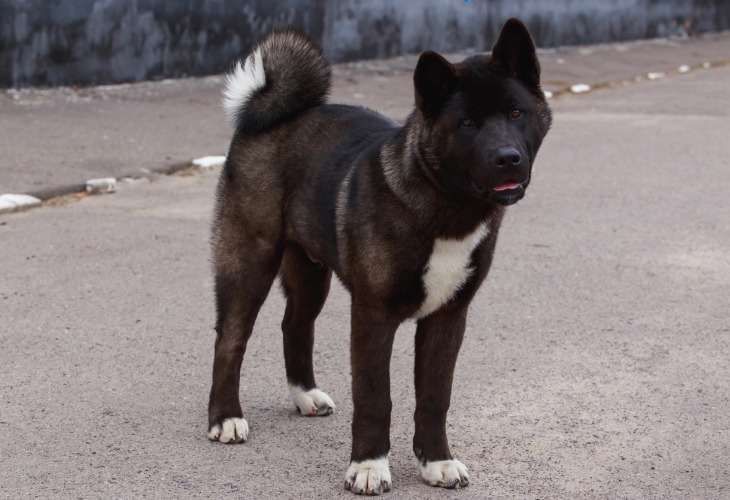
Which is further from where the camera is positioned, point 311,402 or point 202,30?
point 202,30

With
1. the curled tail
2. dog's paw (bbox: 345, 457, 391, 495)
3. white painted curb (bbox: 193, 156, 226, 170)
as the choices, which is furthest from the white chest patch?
white painted curb (bbox: 193, 156, 226, 170)

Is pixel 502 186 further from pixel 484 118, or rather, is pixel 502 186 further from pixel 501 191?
pixel 484 118

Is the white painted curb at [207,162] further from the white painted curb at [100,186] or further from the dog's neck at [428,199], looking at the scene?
the dog's neck at [428,199]

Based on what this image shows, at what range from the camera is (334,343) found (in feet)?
18.9

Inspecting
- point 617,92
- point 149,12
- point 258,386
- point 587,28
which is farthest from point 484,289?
point 587,28

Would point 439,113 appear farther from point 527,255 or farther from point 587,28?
point 587,28

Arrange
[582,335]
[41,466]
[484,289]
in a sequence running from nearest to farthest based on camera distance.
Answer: [41,466], [582,335], [484,289]

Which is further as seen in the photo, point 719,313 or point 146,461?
point 719,313

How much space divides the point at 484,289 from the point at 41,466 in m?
3.05

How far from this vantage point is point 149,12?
1213cm

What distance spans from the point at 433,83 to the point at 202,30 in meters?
9.15

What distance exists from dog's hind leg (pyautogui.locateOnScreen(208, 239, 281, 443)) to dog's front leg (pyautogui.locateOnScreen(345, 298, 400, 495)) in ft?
2.06

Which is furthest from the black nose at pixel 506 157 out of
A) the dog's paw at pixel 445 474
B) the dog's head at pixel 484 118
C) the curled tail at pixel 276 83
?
the curled tail at pixel 276 83

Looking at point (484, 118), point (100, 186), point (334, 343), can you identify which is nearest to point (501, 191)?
point (484, 118)
